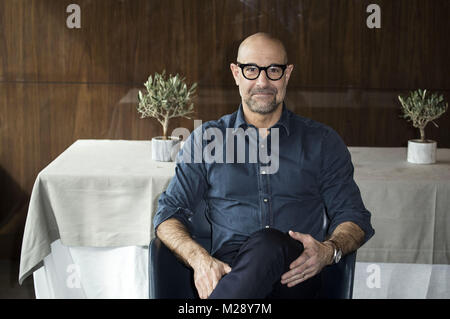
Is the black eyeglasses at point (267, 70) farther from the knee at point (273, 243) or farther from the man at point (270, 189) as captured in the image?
the knee at point (273, 243)

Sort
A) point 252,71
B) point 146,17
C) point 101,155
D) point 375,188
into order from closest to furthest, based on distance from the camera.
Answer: point 252,71, point 375,188, point 101,155, point 146,17

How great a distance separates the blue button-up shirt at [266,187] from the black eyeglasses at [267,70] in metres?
0.23

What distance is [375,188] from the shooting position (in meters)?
2.34

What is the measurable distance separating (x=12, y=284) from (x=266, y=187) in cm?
204

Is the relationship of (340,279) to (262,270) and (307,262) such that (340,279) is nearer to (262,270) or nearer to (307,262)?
(307,262)

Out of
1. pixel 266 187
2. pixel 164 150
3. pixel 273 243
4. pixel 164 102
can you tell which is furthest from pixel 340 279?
pixel 164 102

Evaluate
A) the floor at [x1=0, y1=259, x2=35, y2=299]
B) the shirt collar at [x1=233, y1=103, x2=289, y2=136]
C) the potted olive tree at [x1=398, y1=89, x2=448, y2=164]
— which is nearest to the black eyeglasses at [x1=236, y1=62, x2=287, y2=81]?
the shirt collar at [x1=233, y1=103, x2=289, y2=136]

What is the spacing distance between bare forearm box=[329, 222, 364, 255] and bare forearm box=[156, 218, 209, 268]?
16.8 inches

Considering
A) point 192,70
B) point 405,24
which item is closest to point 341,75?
point 405,24

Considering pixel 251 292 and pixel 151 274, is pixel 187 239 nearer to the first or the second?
pixel 151 274

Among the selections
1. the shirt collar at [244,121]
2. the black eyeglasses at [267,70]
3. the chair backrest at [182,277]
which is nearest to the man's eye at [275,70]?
the black eyeglasses at [267,70]

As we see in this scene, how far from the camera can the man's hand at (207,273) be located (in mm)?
1605

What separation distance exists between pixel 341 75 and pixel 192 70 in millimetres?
954

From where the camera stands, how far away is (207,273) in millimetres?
1622
